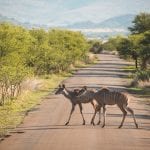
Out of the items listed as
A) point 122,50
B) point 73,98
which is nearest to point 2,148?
point 73,98

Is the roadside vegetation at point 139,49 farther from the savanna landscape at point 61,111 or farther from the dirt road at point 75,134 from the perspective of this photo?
the dirt road at point 75,134

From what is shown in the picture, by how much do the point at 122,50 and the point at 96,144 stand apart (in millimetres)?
59877

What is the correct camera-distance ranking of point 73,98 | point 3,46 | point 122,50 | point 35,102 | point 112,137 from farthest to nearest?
point 122,50
point 3,46
point 35,102
point 73,98
point 112,137

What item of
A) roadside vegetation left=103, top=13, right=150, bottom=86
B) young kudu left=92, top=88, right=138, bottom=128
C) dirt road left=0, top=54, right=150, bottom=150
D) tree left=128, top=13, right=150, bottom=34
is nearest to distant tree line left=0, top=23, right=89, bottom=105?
dirt road left=0, top=54, right=150, bottom=150

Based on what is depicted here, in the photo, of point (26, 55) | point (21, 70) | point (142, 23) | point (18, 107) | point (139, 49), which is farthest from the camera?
point (142, 23)

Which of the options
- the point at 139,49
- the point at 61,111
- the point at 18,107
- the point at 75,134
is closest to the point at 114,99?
the point at 75,134

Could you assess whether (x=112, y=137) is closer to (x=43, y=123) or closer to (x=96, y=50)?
(x=43, y=123)

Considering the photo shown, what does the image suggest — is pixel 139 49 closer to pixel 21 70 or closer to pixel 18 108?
pixel 21 70

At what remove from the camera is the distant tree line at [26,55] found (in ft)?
117

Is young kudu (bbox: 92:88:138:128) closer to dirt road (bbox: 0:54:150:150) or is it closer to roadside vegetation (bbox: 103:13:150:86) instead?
dirt road (bbox: 0:54:150:150)

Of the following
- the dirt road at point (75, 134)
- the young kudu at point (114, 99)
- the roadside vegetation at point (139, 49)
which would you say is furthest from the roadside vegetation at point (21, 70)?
the roadside vegetation at point (139, 49)

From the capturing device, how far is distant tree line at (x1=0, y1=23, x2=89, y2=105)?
35.7m

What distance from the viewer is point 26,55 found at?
4688cm

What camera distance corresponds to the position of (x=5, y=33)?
41.5 meters
